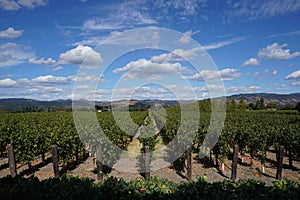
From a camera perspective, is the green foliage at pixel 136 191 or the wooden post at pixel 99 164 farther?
the wooden post at pixel 99 164

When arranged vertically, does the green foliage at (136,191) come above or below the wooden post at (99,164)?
above

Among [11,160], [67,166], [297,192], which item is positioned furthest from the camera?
[67,166]

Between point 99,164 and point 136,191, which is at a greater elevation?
point 136,191

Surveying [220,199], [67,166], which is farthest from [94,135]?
[220,199]

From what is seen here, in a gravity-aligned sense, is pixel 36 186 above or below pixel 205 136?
above

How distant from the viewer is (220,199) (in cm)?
321

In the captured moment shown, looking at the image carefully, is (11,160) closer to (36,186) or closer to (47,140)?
(47,140)

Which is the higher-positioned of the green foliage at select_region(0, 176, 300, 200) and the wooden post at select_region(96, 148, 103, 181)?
the green foliage at select_region(0, 176, 300, 200)

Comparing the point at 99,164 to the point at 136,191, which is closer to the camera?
the point at 136,191

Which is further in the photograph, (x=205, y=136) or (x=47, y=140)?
(x=205, y=136)

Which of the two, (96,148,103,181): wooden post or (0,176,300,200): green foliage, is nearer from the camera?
(0,176,300,200): green foliage

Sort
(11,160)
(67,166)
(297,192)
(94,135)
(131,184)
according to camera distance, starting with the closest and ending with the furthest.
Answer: (297,192)
(131,184)
(11,160)
(94,135)
(67,166)

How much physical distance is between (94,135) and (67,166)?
8.00 feet

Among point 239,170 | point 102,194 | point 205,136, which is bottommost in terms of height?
point 239,170
